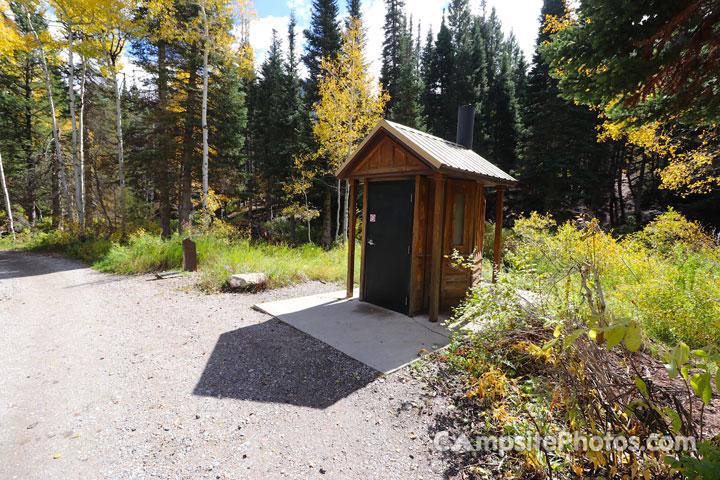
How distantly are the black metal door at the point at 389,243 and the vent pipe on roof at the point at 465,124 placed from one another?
1.87 m

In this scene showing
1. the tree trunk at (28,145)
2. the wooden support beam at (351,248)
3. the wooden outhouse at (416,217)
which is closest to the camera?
the wooden outhouse at (416,217)

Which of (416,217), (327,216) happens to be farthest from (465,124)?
(327,216)

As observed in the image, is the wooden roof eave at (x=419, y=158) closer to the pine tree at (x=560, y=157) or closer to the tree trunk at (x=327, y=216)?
the tree trunk at (x=327, y=216)

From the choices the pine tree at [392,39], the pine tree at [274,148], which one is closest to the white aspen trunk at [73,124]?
the pine tree at [274,148]

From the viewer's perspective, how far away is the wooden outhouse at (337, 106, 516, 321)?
4582 mm

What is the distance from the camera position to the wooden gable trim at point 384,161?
4.63 meters

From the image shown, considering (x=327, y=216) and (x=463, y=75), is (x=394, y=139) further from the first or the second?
(x=463, y=75)

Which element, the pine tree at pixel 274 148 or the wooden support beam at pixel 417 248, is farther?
the pine tree at pixel 274 148

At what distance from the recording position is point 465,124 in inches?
229

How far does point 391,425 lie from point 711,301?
3.99 meters

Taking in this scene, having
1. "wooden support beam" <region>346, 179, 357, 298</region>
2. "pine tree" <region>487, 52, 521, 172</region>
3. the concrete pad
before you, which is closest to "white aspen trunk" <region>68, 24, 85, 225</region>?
the concrete pad

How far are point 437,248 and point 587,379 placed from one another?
2.57m

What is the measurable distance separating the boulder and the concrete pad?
111 centimetres

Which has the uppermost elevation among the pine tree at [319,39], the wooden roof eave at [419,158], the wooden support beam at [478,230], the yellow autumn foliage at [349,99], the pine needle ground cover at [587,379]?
the pine tree at [319,39]
